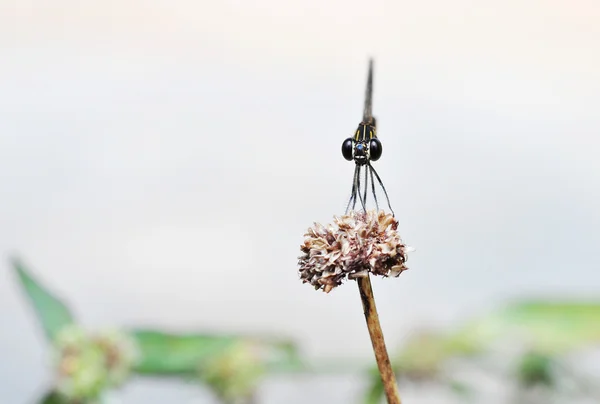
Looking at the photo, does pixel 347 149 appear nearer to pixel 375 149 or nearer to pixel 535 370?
pixel 375 149

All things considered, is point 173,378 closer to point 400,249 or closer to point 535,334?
point 535,334

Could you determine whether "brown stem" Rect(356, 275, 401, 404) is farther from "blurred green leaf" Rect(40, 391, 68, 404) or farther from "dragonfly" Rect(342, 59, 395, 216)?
"blurred green leaf" Rect(40, 391, 68, 404)

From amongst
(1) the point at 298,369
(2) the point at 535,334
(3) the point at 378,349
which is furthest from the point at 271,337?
(3) the point at 378,349

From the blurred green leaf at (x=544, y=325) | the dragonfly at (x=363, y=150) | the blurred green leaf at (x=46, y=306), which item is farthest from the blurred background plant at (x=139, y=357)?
the dragonfly at (x=363, y=150)

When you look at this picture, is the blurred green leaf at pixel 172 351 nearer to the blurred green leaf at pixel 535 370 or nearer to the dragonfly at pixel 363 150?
the blurred green leaf at pixel 535 370

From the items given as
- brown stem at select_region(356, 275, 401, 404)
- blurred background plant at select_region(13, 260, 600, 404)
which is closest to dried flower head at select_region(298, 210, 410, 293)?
brown stem at select_region(356, 275, 401, 404)
